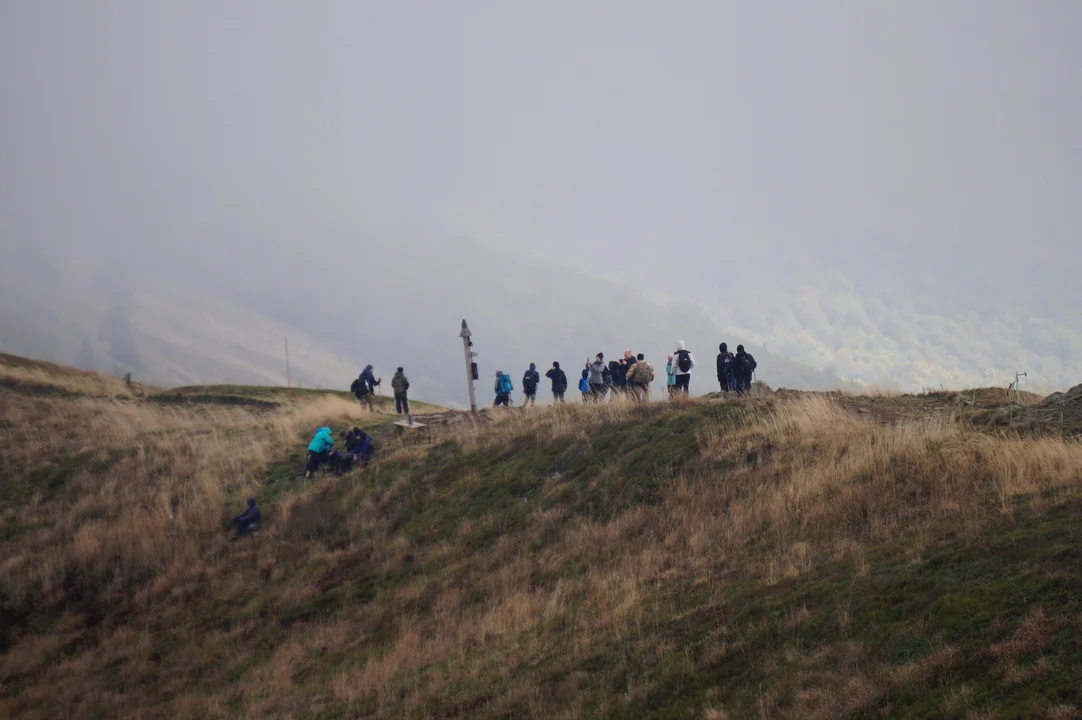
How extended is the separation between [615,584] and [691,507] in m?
3.02

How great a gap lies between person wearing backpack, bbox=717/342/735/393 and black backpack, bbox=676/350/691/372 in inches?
35.1

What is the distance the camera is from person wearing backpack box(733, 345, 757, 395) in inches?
963

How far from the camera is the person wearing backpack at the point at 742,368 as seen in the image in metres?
24.5

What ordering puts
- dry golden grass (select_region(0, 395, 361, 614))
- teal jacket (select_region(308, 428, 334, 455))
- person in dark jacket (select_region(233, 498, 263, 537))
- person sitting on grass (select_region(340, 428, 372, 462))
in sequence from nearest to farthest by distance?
1. dry golden grass (select_region(0, 395, 361, 614))
2. person in dark jacket (select_region(233, 498, 263, 537))
3. person sitting on grass (select_region(340, 428, 372, 462))
4. teal jacket (select_region(308, 428, 334, 455))

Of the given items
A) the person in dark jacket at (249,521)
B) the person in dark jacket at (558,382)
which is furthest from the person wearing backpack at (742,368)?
the person in dark jacket at (249,521)

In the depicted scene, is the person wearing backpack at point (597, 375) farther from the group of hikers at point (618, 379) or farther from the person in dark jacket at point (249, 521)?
the person in dark jacket at point (249, 521)

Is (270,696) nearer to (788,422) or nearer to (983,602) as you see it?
(983,602)

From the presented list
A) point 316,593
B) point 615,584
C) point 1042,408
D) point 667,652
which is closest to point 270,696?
point 316,593

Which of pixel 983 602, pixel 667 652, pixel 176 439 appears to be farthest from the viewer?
pixel 176 439

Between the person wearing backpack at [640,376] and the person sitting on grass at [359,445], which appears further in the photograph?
the person wearing backpack at [640,376]

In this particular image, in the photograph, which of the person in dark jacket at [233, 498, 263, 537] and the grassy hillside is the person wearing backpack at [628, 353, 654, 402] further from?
the person in dark jacket at [233, 498, 263, 537]

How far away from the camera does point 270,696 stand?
12.5 metres

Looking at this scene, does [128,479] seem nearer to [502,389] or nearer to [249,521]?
[249,521]

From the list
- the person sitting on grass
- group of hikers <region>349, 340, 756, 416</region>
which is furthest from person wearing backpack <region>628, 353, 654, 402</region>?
the person sitting on grass
